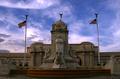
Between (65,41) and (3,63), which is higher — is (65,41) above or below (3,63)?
above

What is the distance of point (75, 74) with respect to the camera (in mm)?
63062

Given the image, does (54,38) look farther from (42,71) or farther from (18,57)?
(18,57)

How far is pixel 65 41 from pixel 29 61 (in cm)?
→ 5795

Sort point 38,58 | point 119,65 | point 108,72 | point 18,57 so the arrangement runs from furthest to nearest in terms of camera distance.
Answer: point 18,57 → point 38,58 → point 119,65 → point 108,72

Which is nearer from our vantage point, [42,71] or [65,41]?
[42,71]

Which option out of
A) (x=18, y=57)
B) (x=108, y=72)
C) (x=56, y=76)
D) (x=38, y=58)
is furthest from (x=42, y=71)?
(x=18, y=57)

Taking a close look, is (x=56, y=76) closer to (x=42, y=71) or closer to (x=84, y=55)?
(x=42, y=71)

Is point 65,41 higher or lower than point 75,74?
higher

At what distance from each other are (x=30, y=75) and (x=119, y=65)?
89.7ft

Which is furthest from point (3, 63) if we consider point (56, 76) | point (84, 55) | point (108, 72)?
point (84, 55)

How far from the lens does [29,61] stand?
13112 cm

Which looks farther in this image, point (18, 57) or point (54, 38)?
point (18, 57)

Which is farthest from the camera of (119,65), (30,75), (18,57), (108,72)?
(18,57)

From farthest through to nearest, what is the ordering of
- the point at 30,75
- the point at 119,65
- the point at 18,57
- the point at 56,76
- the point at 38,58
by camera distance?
the point at 18,57 → the point at 38,58 → the point at 119,65 → the point at 30,75 → the point at 56,76
